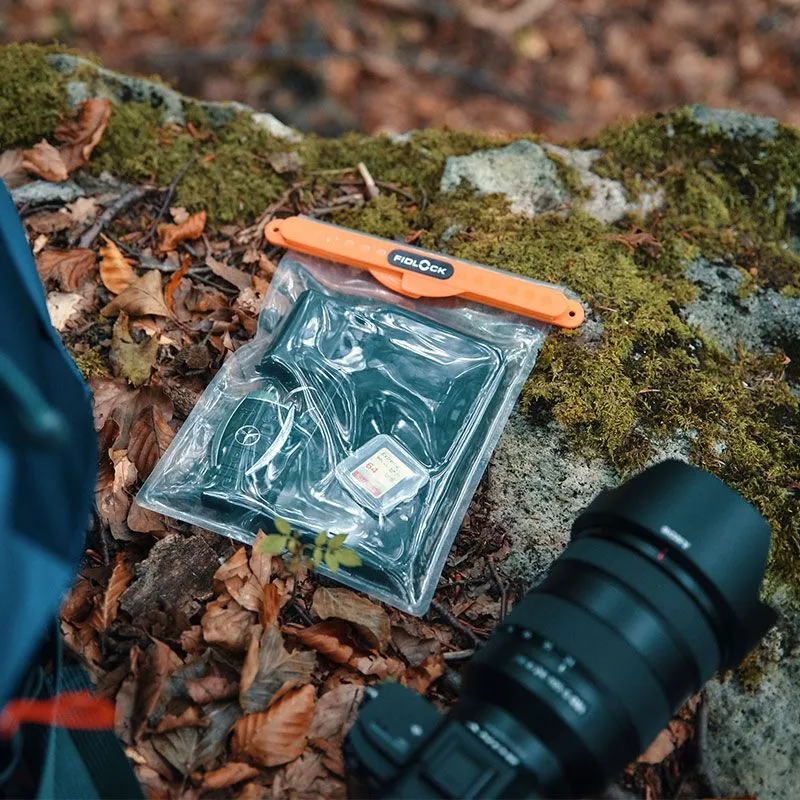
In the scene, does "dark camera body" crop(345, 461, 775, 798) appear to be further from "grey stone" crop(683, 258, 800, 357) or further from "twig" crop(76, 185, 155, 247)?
"twig" crop(76, 185, 155, 247)

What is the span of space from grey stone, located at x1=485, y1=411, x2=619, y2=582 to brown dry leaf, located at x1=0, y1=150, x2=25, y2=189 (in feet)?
5.74

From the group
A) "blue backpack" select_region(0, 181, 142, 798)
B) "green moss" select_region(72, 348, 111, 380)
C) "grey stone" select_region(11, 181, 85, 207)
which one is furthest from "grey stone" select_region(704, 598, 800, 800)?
"grey stone" select_region(11, 181, 85, 207)

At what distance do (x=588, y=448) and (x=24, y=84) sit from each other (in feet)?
7.12

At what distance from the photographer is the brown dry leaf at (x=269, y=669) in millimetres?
1904

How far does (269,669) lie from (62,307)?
125cm

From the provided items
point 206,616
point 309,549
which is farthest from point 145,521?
point 309,549

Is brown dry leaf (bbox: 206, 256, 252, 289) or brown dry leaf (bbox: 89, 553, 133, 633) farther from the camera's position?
brown dry leaf (bbox: 206, 256, 252, 289)

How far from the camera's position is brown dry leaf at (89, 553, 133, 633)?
2.01 meters

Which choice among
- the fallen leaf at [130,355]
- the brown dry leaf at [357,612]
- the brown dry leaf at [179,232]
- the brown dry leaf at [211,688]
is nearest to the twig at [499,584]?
the brown dry leaf at [357,612]

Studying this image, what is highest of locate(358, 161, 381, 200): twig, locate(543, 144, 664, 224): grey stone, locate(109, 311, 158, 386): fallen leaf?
locate(543, 144, 664, 224): grey stone

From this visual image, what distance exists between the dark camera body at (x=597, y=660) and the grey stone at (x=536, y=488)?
0.40 metres

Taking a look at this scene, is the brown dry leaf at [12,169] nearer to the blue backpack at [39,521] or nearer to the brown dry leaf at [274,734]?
the blue backpack at [39,521]

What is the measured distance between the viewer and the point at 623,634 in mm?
1644

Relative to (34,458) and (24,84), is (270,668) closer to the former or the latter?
(34,458)
